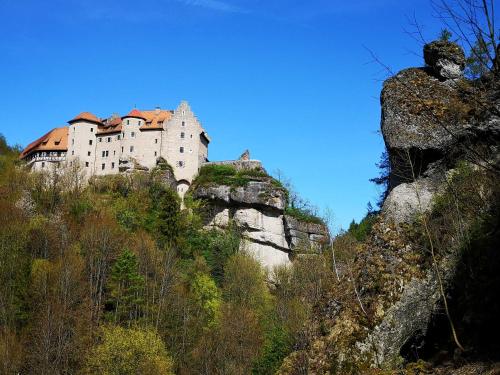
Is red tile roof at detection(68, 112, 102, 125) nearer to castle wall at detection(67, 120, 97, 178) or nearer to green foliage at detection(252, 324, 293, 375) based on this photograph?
castle wall at detection(67, 120, 97, 178)

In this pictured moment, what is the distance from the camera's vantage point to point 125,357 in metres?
30.7

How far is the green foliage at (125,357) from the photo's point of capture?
30.6 m

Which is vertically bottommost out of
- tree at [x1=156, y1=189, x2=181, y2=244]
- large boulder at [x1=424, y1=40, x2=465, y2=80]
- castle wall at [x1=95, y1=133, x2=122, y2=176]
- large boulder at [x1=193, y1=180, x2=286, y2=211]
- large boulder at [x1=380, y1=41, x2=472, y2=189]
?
large boulder at [x1=380, y1=41, x2=472, y2=189]

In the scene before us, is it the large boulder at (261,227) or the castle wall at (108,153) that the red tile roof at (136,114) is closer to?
the castle wall at (108,153)

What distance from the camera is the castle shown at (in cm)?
6431

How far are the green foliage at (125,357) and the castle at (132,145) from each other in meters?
32.1

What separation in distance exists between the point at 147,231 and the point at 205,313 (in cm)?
1104

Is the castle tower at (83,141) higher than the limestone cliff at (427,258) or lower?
higher

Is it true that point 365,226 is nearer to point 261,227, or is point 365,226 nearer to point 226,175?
point 261,227

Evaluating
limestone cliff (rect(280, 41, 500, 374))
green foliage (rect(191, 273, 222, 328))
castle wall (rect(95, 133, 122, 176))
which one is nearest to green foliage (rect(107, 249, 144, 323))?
green foliage (rect(191, 273, 222, 328))

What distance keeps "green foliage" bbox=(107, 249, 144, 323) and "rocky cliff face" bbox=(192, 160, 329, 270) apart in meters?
21.0

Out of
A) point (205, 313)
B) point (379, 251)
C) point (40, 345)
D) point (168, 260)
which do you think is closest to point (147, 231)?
point (168, 260)

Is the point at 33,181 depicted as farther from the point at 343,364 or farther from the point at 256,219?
the point at 343,364

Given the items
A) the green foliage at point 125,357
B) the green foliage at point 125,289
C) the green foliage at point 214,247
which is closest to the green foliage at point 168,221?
the green foliage at point 214,247
